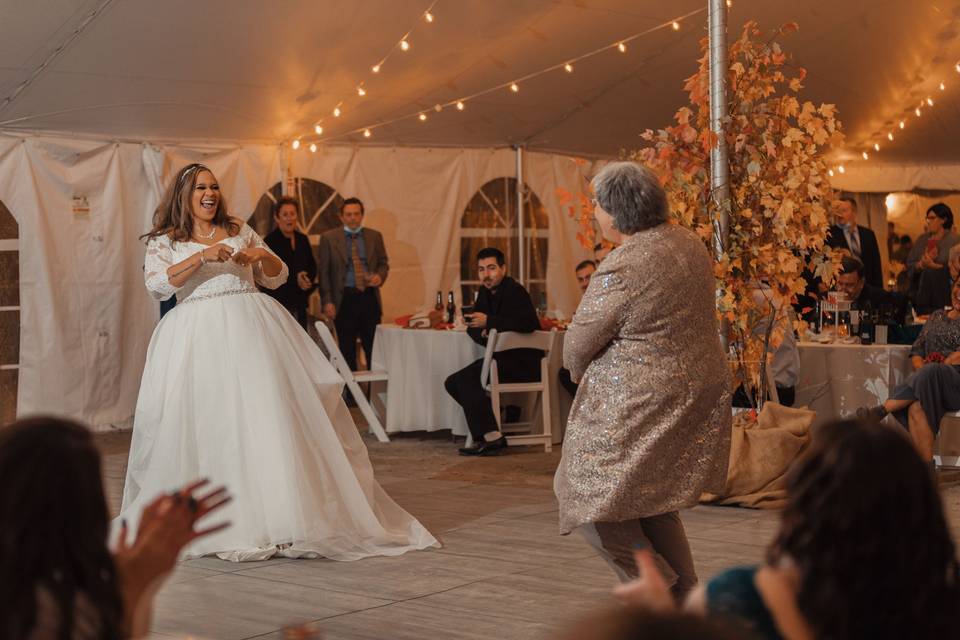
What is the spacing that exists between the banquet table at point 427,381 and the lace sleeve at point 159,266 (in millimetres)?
3218

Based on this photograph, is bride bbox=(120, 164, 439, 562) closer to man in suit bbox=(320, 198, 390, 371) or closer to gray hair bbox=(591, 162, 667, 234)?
gray hair bbox=(591, 162, 667, 234)

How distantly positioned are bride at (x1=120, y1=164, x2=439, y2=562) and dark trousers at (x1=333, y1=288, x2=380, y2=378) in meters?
4.29

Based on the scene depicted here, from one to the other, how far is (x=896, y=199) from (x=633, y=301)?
11214mm

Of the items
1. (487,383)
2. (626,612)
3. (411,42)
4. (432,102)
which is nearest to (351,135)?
(432,102)

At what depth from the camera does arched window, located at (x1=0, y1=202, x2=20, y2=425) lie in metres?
8.54

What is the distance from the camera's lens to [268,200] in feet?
32.4

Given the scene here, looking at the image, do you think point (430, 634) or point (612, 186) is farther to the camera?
point (430, 634)

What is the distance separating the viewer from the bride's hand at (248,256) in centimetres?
521

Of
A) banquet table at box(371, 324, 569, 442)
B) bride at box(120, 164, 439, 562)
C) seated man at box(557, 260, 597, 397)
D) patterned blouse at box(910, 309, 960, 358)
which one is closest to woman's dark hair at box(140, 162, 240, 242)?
bride at box(120, 164, 439, 562)

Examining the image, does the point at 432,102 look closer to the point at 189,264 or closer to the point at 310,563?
the point at 189,264

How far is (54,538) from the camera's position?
4.97 ft

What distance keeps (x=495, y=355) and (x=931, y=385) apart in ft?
8.59

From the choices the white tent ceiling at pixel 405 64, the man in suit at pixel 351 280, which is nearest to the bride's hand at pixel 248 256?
the white tent ceiling at pixel 405 64

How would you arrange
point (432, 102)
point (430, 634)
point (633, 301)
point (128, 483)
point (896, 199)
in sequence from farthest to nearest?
1. point (896, 199)
2. point (432, 102)
3. point (128, 483)
4. point (430, 634)
5. point (633, 301)
